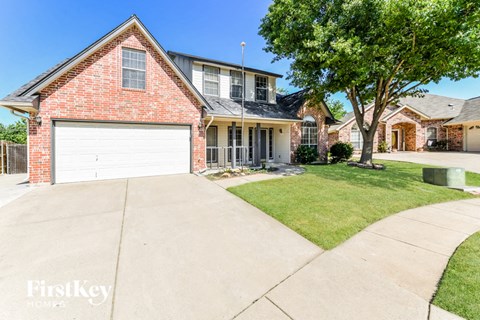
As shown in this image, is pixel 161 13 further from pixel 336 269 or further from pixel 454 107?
pixel 454 107

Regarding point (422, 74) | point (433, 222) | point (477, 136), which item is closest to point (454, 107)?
point (477, 136)

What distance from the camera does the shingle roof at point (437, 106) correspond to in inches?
872

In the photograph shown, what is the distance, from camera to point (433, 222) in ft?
14.8

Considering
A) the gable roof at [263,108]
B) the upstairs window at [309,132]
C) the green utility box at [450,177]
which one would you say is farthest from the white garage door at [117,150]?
the green utility box at [450,177]

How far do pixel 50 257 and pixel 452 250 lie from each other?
20.8 feet

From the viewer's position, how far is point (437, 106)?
79.0 ft

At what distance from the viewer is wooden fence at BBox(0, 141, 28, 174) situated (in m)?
10.4

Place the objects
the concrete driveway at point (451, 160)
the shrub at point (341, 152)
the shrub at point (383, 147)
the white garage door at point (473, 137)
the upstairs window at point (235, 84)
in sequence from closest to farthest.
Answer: the concrete driveway at point (451, 160) → the upstairs window at point (235, 84) → the shrub at point (341, 152) → the white garage door at point (473, 137) → the shrub at point (383, 147)

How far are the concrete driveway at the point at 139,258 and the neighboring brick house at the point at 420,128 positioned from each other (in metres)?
18.5

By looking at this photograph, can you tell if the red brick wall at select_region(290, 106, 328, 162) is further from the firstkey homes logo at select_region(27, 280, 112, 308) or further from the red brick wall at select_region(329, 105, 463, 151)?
the firstkey homes logo at select_region(27, 280, 112, 308)

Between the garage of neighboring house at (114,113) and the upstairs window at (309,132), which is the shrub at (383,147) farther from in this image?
the garage of neighboring house at (114,113)

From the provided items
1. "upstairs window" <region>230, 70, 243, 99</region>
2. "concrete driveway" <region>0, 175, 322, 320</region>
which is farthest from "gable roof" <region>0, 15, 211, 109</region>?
"upstairs window" <region>230, 70, 243, 99</region>

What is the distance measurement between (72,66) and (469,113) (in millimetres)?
32108

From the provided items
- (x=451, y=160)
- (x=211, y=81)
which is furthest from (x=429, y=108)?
(x=211, y=81)
